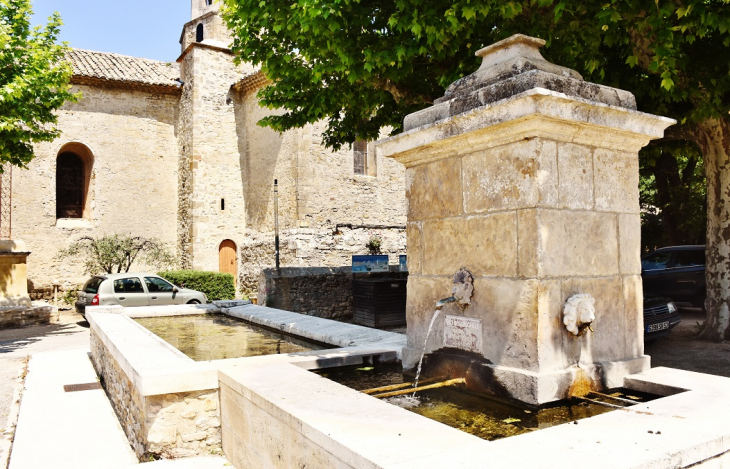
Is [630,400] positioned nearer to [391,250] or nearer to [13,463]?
[13,463]

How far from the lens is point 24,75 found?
1066 centimetres

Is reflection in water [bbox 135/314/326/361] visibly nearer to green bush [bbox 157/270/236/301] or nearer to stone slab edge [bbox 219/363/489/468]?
stone slab edge [bbox 219/363/489/468]

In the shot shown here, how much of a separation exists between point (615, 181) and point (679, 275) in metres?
10.5

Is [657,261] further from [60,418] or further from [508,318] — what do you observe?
[60,418]

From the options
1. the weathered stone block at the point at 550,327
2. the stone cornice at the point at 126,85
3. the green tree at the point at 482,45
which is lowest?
the weathered stone block at the point at 550,327

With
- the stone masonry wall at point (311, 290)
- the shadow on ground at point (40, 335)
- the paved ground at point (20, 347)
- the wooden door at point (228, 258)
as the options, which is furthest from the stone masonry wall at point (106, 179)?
the stone masonry wall at point (311, 290)

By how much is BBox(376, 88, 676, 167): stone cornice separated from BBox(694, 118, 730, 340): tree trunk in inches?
239

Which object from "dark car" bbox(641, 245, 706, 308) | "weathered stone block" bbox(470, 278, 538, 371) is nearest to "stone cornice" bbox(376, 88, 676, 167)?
"weathered stone block" bbox(470, 278, 538, 371)

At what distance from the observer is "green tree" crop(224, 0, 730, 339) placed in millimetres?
5785

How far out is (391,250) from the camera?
20109 millimetres

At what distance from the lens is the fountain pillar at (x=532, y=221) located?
300 cm

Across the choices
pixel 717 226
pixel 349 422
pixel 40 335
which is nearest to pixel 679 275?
pixel 717 226

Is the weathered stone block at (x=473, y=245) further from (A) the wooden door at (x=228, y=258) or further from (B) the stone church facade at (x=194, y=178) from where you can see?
(A) the wooden door at (x=228, y=258)

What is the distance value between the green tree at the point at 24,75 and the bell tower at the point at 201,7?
1403cm
